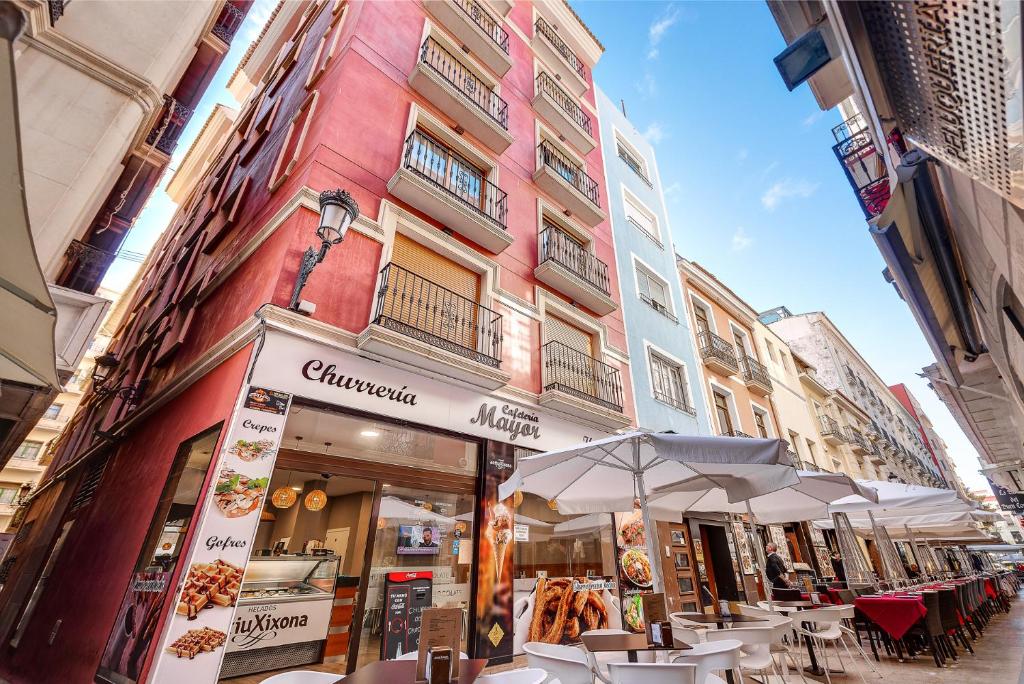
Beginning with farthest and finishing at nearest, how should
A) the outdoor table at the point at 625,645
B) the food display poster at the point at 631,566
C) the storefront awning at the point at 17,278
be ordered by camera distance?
1. the food display poster at the point at 631,566
2. the outdoor table at the point at 625,645
3. the storefront awning at the point at 17,278

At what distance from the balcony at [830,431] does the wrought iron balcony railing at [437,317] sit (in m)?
18.5

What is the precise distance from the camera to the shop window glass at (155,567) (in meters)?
4.25

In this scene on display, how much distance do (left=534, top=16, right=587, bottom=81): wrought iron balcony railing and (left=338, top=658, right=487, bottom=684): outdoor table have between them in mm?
16199

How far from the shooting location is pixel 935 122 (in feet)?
5.23

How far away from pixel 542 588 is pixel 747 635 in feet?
10.9

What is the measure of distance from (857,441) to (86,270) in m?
29.5

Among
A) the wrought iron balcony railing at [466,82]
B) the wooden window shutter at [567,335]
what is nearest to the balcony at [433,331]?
the wooden window shutter at [567,335]

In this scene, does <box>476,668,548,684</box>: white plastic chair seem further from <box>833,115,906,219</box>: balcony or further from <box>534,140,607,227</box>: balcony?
<box>534,140,607,227</box>: balcony

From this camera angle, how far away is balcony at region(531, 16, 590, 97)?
13719 millimetres

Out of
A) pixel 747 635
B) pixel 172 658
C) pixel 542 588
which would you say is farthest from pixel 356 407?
pixel 747 635

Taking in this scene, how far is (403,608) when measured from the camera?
227 inches

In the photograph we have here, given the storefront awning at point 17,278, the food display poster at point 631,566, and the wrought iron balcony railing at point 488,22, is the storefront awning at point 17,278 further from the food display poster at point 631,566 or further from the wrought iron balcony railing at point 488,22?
the wrought iron balcony railing at point 488,22

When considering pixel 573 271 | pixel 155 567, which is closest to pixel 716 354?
pixel 573 271

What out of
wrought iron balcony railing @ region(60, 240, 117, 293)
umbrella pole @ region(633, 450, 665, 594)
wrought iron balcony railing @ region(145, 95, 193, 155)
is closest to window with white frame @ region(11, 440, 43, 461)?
wrought iron balcony railing @ region(60, 240, 117, 293)
